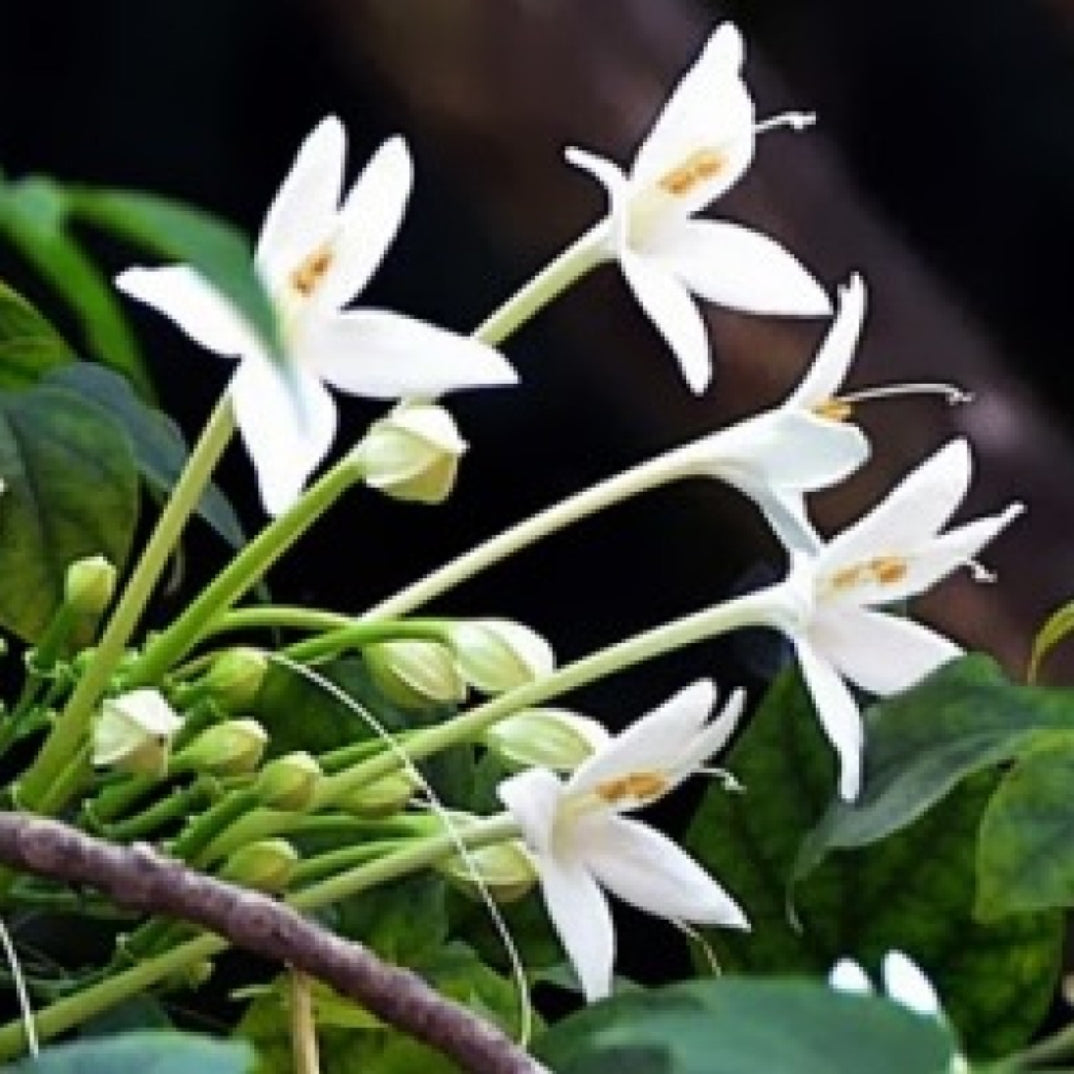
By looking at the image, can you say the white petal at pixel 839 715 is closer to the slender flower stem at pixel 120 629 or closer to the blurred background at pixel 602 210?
the slender flower stem at pixel 120 629

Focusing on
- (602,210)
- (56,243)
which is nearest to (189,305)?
(56,243)

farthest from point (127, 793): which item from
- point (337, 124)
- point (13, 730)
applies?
point (337, 124)

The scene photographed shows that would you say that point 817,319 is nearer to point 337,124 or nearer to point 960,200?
point 960,200

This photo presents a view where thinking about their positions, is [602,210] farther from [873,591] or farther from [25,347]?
[873,591]

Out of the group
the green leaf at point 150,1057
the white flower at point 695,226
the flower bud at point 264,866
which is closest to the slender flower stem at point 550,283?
the white flower at point 695,226

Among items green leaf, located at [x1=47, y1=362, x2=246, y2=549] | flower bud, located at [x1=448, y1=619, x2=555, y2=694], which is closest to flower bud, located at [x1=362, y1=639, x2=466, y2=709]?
flower bud, located at [x1=448, y1=619, x2=555, y2=694]

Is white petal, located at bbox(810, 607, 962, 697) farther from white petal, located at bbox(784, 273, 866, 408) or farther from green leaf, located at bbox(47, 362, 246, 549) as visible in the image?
green leaf, located at bbox(47, 362, 246, 549)
